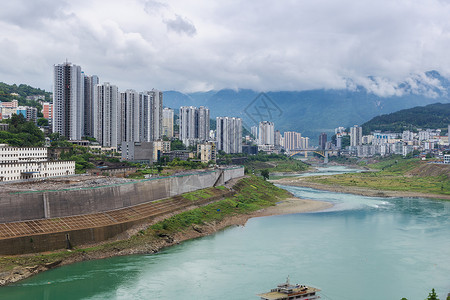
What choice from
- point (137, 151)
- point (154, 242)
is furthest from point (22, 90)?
point (154, 242)

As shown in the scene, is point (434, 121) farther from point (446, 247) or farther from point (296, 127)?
point (446, 247)

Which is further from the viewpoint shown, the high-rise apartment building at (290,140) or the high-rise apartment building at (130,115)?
the high-rise apartment building at (290,140)

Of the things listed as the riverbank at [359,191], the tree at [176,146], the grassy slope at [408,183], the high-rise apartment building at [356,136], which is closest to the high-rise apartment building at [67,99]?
the tree at [176,146]

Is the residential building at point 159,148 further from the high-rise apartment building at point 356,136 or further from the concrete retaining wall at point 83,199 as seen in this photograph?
the high-rise apartment building at point 356,136

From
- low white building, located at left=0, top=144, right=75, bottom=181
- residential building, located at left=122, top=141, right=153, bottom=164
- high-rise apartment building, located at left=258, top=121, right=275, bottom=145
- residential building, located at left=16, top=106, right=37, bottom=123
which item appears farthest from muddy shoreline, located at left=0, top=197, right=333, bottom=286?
high-rise apartment building, located at left=258, top=121, right=275, bottom=145

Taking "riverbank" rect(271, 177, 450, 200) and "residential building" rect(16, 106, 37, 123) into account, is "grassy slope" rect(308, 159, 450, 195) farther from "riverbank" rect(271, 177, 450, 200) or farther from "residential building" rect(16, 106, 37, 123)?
"residential building" rect(16, 106, 37, 123)
